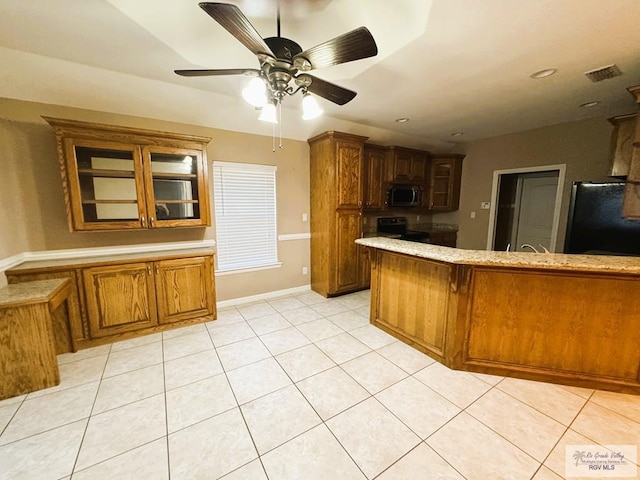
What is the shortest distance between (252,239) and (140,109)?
1.96m

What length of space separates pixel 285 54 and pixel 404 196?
146 inches

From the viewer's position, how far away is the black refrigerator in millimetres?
2592


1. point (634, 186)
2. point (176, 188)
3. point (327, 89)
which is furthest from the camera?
point (176, 188)

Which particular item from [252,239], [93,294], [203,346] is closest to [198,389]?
[203,346]

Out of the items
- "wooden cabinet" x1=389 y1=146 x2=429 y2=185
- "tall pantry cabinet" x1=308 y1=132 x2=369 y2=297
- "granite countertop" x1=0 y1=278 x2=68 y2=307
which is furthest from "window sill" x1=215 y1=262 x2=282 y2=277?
"wooden cabinet" x1=389 y1=146 x2=429 y2=185

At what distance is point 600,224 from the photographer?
274cm

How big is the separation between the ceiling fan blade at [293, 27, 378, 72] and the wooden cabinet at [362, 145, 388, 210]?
290cm

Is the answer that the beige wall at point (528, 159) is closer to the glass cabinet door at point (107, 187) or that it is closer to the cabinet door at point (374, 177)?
the cabinet door at point (374, 177)

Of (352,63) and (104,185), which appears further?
(104,185)

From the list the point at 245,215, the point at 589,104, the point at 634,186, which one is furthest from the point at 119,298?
the point at 589,104

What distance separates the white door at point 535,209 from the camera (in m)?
4.49

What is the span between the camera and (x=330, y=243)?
3.79 metres

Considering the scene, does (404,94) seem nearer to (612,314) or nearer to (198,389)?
(612,314)

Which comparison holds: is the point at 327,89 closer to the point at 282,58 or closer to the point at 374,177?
the point at 282,58
